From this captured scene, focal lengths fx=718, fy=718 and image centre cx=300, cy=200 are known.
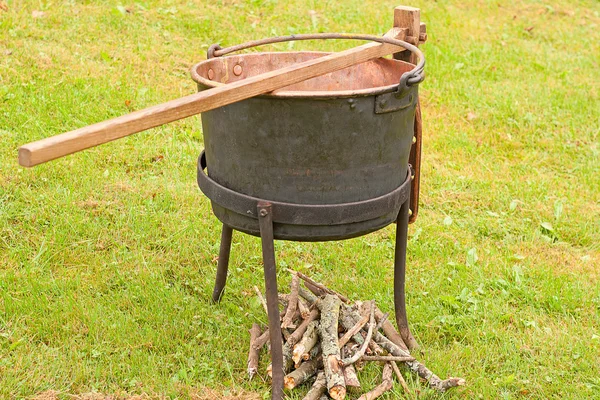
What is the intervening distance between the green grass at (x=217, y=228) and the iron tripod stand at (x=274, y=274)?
0.50 feet

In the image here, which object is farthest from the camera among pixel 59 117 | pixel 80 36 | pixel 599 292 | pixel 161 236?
pixel 80 36

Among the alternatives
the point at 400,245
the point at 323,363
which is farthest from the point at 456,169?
the point at 323,363

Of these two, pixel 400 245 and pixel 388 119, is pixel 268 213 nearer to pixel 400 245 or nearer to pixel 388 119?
pixel 388 119

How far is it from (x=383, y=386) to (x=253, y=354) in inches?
25.7

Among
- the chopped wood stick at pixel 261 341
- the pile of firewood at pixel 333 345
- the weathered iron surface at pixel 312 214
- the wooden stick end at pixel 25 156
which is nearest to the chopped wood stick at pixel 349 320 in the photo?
the pile of firewood at pixel 333 345

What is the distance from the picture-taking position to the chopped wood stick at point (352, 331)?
339 centimetres

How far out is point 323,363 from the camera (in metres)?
3.34

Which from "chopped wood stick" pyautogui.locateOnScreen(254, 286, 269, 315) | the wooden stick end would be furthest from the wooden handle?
"chopped wood stick" pyautogui.locateOnScreen(254, 286, 269, 315)

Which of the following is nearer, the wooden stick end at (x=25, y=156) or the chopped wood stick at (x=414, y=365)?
the wooden stick end at (x=25, y=156)

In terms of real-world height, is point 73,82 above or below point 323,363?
above

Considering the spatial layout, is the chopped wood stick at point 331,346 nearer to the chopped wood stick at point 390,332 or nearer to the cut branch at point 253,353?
the chopped wood stick at point 390,332

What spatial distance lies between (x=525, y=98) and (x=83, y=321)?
467 cm

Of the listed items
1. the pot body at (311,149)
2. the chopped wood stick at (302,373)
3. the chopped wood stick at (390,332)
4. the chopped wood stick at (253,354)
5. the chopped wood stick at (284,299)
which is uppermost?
the pot body at (311,149)

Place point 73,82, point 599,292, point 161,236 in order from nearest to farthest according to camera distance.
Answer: point 599,292 → point 161,236 → point 73,82
